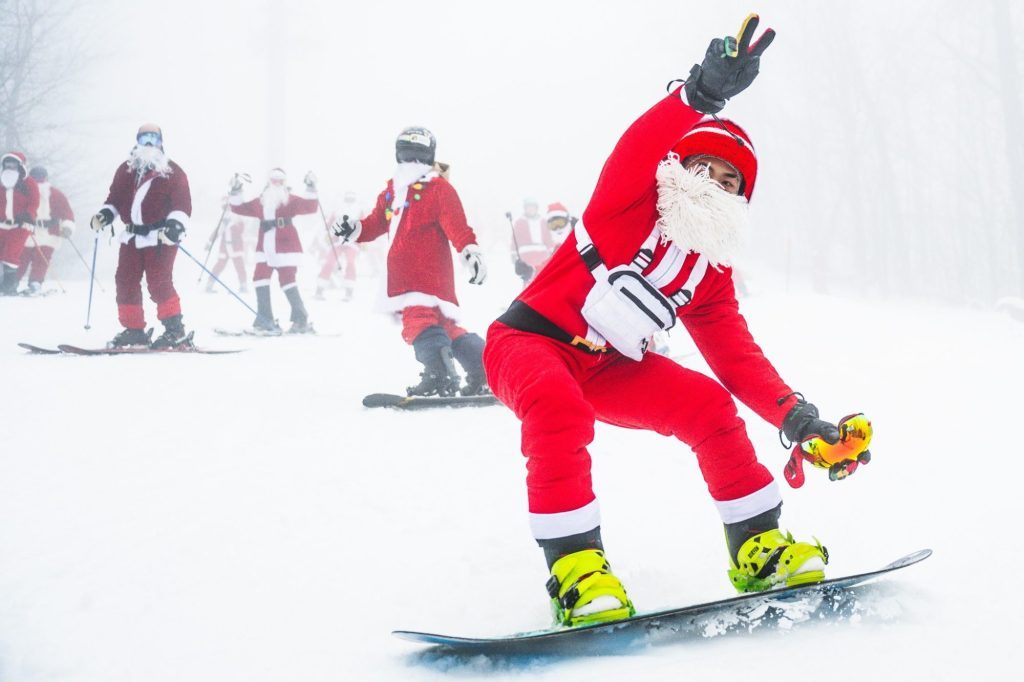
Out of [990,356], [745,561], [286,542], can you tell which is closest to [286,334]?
[286,542]

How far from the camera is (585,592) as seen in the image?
1506mm

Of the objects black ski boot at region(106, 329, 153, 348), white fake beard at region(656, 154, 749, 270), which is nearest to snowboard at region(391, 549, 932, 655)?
white fake beard at region(656, 154, 749, 270)

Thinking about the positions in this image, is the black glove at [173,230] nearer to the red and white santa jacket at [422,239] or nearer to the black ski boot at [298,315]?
the red and white santa jacket at [422,239]

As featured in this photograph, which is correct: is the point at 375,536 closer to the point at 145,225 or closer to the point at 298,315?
the point at 145,225

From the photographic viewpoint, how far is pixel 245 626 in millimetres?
1594

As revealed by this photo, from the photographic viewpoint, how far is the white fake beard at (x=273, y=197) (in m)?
8.40

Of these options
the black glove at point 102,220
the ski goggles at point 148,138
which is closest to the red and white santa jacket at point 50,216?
the ski goggles at point 148,138

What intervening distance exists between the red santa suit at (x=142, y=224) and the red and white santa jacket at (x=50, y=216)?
21.0 ft

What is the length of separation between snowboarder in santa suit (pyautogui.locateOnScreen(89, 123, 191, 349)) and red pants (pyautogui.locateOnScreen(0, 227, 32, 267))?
567 centimetres

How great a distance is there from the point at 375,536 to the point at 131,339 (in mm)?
4752

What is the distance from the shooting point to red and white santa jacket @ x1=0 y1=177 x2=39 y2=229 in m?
9.95

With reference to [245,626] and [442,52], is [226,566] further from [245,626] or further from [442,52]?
[442,52]

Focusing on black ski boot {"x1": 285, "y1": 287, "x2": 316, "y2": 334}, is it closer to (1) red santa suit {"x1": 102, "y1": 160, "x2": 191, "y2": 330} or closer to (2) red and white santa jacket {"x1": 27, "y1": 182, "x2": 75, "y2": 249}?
(1) red santa suit {"x1": 102, "y1": 160, "x2": 191, "y2": 330}

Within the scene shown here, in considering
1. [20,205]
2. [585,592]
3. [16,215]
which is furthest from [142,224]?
[20,205]
